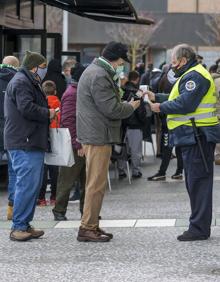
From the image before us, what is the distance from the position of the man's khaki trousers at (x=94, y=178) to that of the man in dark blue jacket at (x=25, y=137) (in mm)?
489

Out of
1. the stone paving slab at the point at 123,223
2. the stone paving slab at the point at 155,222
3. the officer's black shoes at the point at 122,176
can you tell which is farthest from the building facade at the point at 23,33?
Answer: the stone paving slab at the point at 155,222

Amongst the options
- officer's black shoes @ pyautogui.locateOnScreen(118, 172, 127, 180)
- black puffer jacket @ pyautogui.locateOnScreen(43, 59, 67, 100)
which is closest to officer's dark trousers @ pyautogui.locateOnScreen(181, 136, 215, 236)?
black puffer jacket @ pyautogui.locateOnScreen(43, 59, 67, 100)

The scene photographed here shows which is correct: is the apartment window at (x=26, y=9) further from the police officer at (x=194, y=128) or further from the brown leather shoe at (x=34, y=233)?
the police officer at (x=194, y=128)

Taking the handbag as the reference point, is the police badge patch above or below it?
above

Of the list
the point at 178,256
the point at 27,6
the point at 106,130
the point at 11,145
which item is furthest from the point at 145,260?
the point at 27,6

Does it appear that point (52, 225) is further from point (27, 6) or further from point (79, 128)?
point (27, 6)

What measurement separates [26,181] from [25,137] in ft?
1.42

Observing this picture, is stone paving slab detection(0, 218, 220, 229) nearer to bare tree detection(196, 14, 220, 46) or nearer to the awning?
the awning

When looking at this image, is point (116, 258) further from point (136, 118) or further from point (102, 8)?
point (102, 8)

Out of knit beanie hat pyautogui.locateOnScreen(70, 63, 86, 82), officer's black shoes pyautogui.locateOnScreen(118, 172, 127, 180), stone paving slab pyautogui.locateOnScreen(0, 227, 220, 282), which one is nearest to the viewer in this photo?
stone paving slab pyautogui.locateOnScreen(0, 227, 220, 282)

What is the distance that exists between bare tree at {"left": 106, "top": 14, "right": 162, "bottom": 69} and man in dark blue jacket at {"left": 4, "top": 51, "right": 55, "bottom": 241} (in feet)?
118

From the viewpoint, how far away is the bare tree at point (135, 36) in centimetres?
4353

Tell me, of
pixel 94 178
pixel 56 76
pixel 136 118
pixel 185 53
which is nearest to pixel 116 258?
pixel 94 178

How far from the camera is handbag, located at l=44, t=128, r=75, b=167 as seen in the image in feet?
25.5
